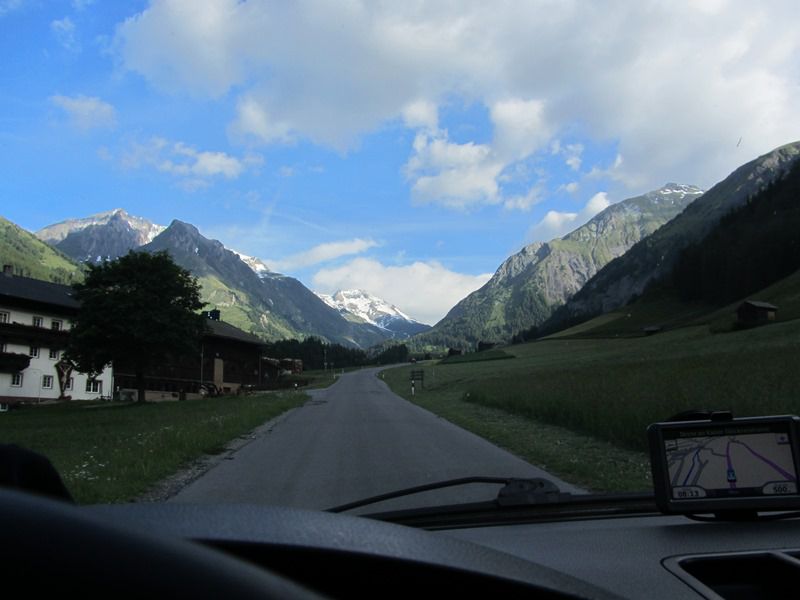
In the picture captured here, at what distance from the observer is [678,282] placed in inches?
5950

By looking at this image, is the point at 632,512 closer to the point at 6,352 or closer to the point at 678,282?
the point at 6,352

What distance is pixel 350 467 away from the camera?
39.0ft

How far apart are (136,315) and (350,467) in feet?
108

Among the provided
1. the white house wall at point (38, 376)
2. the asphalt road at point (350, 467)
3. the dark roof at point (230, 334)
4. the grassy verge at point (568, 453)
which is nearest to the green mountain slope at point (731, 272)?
the dark roof at point (230, 334)

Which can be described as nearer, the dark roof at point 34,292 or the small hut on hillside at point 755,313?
the dark roof at point 34,292

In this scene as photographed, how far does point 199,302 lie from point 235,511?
4652 centimetres

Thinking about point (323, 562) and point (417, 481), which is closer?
point (323, 562)

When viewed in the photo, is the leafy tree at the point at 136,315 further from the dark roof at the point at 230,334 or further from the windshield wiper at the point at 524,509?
the windshield wiper at the point at 524,509

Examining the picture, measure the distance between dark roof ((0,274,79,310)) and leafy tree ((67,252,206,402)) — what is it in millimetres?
21261

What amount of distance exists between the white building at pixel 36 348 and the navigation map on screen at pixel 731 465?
198ft

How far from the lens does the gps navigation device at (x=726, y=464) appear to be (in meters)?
3.05

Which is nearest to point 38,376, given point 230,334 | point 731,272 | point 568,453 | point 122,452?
point 230,334

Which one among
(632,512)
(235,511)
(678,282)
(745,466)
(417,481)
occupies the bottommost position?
(417,481)

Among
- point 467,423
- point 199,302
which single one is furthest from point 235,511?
point 199,302
